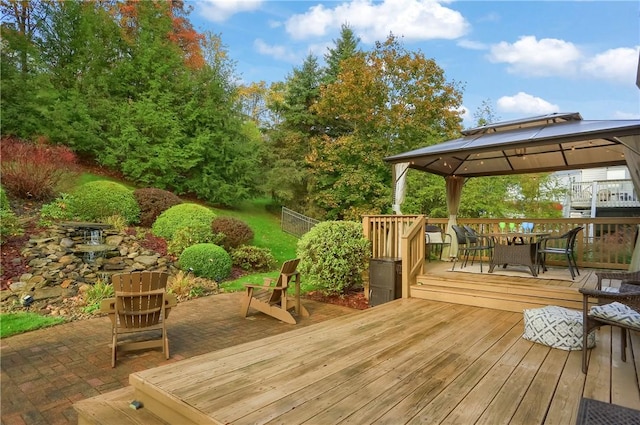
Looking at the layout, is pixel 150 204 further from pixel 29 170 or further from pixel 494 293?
pixel 494 293

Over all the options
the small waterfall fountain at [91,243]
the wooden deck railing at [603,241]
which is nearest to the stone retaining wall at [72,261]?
the small waterfall fountain at [91,243]

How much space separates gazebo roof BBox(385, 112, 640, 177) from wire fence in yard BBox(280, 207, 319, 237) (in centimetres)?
725

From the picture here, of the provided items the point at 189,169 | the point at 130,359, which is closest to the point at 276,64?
the point at 189,169

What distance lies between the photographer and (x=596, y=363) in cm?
279

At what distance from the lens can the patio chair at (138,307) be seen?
3711 millimetres

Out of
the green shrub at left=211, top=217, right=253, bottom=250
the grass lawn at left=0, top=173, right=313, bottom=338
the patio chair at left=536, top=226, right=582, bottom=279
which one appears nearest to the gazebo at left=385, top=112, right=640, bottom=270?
the patio chair at left=536, top=226, right=582, bottom=279

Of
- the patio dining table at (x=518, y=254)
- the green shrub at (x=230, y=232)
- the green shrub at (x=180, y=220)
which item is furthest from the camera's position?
the green shrub at (x=230, y=232)

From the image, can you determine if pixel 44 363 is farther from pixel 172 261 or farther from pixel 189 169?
pixel 189 169

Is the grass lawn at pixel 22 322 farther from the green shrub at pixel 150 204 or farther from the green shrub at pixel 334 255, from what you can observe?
the green shrub at pixel 150 204

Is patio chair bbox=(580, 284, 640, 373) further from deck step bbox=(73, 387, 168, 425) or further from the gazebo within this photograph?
deck step bbox=(73, 387, 168, 425)

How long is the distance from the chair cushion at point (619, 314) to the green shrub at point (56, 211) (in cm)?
890

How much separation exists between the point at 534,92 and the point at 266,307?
1467 centimetres

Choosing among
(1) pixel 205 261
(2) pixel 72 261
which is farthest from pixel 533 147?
(2) pixel 72 261

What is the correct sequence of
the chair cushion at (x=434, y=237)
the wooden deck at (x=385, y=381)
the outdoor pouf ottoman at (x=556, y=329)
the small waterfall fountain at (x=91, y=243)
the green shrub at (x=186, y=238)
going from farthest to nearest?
the green shrub at (x=186, y=238) → the chair cushion at (x=434, y=237) → the small waterfall fountain at (x=91, y=243) → the outdoor pouf ottoman at (x=556, y=329) → the wooden deck at (x=385, y=381)
